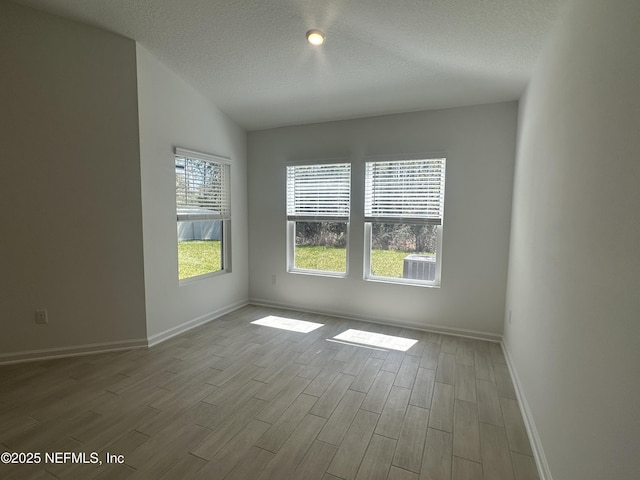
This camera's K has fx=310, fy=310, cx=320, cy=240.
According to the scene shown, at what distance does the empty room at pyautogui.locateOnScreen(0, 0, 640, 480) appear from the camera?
4.77 ft

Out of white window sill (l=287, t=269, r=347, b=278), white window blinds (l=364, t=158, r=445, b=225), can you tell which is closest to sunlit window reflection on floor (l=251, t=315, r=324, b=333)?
white window sill (l=287, t=269, r=347, b=278)

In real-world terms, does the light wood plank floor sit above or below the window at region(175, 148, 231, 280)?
below

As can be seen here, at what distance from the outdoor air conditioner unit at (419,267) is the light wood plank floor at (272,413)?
2.79 feet

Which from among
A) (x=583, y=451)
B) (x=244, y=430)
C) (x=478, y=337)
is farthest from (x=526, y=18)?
(x=244, y=430)

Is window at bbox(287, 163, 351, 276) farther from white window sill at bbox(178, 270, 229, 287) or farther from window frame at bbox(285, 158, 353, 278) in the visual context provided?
white window sill at bbox(178, 270, 229, 287)

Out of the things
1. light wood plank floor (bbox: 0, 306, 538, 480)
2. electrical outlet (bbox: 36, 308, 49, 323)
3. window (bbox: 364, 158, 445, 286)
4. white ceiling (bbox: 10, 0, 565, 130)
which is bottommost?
light wood plank floor (bbox: 0, 306, 538, 480)

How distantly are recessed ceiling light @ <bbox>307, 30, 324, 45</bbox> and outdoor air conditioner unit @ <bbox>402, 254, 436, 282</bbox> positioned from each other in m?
2.44

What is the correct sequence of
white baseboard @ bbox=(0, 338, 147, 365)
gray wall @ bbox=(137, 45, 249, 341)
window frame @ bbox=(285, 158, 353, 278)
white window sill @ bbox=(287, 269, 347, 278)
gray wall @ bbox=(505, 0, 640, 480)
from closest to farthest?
gray wall @ bbox=(505, 0, 640, 480) < white baseboard @ bbox=(0, 338, 147, 365) < gray wall @ bbox=(137, 45, 249, 341) < window frame @ bbox=(285, 158, 353, 278) < white window sill @ bbox=(287, 269, 347, 278)

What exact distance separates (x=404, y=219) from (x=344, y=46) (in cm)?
192

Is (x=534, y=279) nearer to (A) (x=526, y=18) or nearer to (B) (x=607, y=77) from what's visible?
(B) (x=607, y=77)

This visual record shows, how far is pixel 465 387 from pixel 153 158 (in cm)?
355

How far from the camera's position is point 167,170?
129 inches

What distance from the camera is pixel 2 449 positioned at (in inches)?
70.2

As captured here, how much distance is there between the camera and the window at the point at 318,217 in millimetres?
4023
